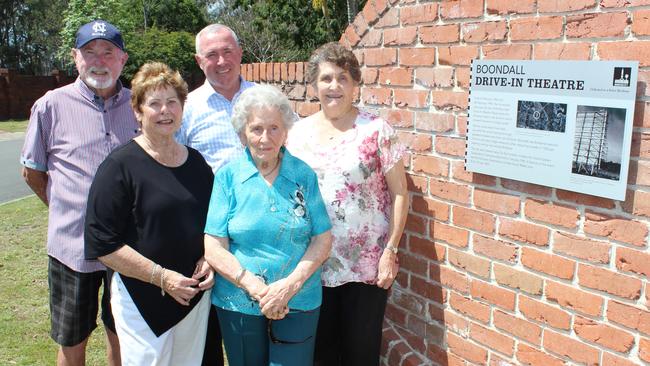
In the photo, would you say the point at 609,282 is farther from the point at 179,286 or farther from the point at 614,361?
the point at 179,286

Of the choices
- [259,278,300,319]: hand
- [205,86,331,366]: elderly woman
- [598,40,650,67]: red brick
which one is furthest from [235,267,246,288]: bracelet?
[598,40,650,67]: red brick

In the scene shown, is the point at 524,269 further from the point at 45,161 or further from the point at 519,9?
the point at 45,161

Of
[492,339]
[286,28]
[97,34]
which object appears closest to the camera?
[492,339]

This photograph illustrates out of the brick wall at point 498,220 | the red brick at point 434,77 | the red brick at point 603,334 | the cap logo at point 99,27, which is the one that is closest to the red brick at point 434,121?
the brick wall at point 498,220

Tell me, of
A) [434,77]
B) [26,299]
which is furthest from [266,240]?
[26,299]

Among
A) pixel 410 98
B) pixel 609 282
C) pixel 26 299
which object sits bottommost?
pixel 26 299

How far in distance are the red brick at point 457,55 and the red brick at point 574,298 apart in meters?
1.10

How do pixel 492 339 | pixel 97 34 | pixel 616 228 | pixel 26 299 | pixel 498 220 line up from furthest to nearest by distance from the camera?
1. pixel 26 299
2. pixel 97 34
3. pixel 492 339
4. pixel 498 220
5. pixel 616 228

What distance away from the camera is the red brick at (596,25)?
2090mm

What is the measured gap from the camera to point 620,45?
6.86 ft

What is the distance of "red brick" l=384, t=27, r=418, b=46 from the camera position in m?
2.94

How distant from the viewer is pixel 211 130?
10.2 ft

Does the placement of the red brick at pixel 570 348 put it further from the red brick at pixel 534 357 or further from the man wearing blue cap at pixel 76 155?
the man wearing blue cap at pixel 76 155

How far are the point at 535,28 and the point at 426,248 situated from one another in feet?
4.17
